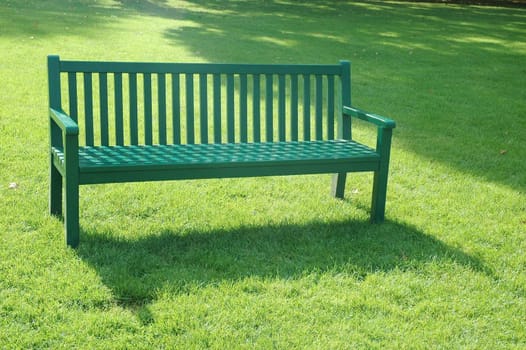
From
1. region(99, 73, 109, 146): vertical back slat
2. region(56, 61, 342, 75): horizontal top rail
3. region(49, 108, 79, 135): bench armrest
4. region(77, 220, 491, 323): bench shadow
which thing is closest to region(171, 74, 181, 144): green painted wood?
region(56, 61, 342, 75): horizontal top rail

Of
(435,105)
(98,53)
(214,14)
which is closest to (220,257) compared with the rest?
(435,105)

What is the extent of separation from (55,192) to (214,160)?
1.12 metres

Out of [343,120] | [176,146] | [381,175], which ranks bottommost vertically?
[381,175]

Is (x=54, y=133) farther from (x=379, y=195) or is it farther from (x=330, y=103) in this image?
(x=379, y=195)

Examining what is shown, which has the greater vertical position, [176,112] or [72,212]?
[176,112]

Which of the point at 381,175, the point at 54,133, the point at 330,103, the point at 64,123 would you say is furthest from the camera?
the point at 330,103

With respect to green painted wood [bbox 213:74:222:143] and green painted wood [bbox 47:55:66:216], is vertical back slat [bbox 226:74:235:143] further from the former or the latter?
green painted wood [bbox 47:55:66:216]

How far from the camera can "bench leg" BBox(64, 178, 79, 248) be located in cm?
415

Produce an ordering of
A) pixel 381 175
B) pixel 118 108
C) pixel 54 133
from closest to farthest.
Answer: pixel 54 133, pixel 118 108, pixel 381 175

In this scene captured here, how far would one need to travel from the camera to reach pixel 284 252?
448 cm

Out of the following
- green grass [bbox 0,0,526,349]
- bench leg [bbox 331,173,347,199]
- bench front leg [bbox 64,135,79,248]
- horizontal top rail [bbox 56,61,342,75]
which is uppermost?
horizontal top rail [bbox 56,61,342,75]

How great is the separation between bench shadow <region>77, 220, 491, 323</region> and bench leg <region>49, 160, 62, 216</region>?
38 cm

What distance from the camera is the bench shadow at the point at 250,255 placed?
3967mm

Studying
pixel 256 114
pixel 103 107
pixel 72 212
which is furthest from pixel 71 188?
pixel 256 114
